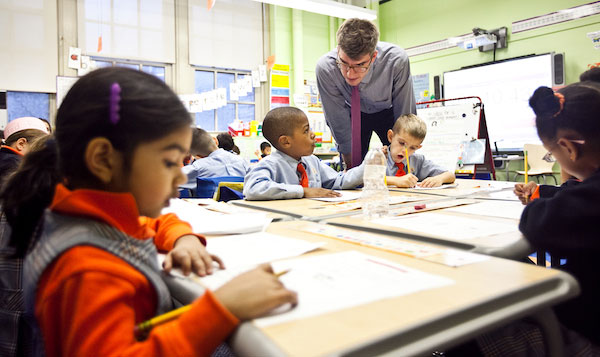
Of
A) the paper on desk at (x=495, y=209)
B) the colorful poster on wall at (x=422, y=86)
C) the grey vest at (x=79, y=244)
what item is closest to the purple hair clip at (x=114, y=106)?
the grey vest at (x=79, y=244)

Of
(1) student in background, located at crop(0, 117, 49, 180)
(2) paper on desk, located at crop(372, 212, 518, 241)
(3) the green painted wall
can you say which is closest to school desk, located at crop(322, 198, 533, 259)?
(2) paper on desk, located at crop(372, 212, 518, 241)

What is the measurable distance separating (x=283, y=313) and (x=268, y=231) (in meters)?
0.52

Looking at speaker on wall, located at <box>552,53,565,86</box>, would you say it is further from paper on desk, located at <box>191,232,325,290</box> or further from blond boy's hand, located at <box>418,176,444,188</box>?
paper on desk, located at <box>191,232,325,290</box>

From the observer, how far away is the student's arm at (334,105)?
239 cm

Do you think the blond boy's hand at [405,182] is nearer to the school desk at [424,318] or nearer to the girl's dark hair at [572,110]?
the girl's dark hair at [572,110]

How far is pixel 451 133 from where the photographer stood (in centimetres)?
354

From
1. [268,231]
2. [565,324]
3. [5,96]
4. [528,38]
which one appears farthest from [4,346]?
[528,38]

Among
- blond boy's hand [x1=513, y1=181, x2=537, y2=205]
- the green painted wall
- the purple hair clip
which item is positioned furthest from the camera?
the green painted wall

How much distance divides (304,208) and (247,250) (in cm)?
60

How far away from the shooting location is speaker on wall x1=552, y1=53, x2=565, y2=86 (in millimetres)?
5227

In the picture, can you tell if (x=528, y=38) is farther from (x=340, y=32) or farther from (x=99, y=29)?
(x=99, y=29)

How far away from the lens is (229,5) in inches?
261

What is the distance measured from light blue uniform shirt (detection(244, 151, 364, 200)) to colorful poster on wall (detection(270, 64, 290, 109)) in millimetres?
5002

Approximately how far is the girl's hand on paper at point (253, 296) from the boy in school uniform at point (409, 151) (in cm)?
177
